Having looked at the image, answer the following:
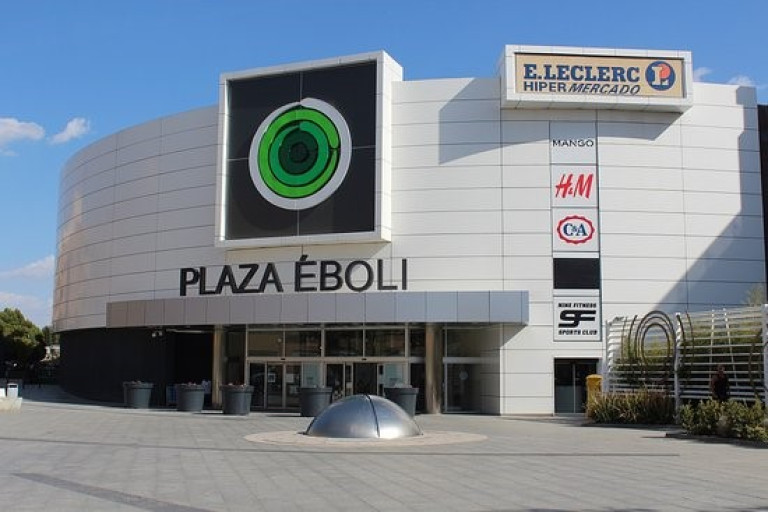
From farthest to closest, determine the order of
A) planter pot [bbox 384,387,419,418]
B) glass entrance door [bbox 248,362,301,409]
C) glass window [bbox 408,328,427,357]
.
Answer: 1. glass entrance door [bbox 248,362,301,409]
2. glass window [bbox 408,328,427,357]
3. planter pot [bbox 384,387,419,418]

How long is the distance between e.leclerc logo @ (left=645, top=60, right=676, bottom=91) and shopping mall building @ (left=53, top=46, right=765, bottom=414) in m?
0.12

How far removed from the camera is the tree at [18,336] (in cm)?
7962

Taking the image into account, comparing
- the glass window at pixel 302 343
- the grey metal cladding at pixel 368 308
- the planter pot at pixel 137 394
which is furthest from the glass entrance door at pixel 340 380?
the planter pot at pixel 137 394

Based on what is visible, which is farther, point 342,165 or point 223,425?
point 342,165

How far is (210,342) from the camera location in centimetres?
4062

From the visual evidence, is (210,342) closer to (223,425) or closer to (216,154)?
(216,154)

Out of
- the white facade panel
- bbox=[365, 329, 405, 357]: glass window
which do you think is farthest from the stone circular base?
the white facade panel

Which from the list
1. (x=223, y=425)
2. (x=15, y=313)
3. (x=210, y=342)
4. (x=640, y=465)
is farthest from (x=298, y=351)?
(x=15, y=313)

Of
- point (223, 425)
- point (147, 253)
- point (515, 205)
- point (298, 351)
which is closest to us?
point (223, 425)

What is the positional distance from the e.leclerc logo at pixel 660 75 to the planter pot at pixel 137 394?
2387 centimetres

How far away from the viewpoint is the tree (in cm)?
7962

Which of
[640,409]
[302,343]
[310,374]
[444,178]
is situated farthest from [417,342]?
[640,409]

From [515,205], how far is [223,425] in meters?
14.2

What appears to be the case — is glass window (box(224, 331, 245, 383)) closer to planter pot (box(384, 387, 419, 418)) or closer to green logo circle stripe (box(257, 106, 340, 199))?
green logo circle stripe (box(257, 106, 340, 199))
